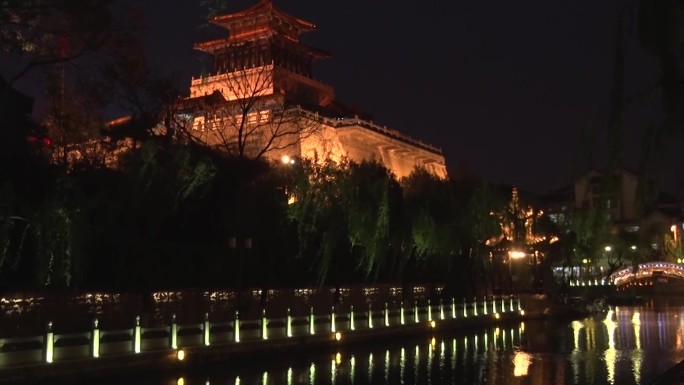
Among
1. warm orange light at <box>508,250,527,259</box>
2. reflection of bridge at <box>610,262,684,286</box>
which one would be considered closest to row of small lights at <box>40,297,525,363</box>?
warm orange light at <box>508,250,527,259</box>

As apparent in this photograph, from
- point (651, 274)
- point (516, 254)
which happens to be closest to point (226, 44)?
point (516, 254)

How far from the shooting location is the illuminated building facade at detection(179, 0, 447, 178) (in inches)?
1818

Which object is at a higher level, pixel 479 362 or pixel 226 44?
pixel 226 44

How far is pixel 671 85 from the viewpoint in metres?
6.67

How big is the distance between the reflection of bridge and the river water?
115 ft

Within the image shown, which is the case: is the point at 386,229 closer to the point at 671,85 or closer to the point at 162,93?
the point at 162,93

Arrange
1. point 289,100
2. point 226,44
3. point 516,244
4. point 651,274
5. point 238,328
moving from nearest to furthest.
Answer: point 238,328 < point 516,244 < point 289,100 < point 226,44 < point 651,274

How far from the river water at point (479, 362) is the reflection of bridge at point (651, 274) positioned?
35.1 meters

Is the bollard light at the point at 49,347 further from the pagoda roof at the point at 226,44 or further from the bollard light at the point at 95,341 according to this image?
the pagoda roof at the point at 226,44

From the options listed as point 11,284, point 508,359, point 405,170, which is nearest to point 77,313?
point 11,284

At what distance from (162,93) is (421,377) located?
14654mm

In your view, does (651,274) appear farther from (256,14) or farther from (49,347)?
(49,347)

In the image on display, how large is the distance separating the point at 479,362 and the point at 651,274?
51.2 metres

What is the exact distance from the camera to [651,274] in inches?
2507
